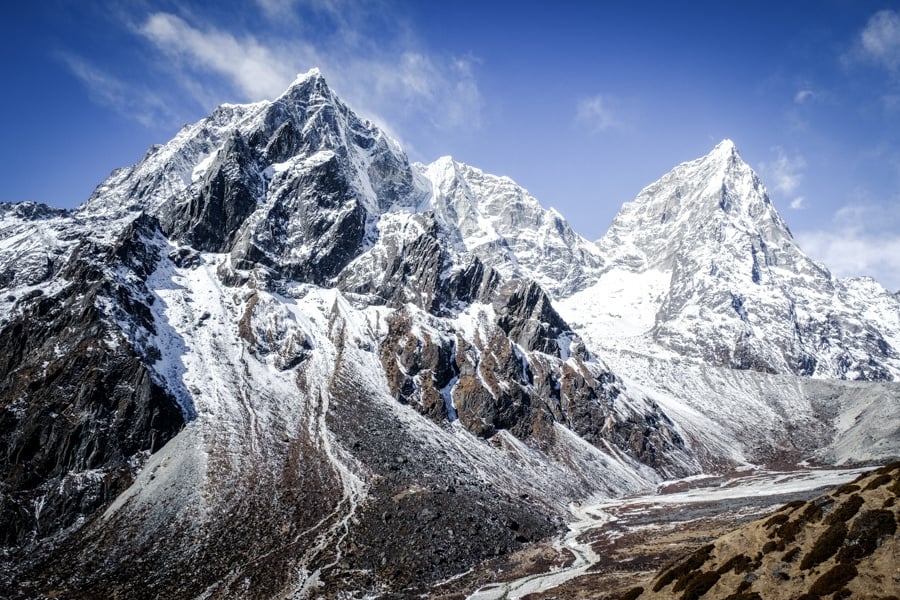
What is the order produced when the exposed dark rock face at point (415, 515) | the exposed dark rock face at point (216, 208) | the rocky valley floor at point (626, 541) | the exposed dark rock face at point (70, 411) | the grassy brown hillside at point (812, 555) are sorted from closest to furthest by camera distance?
the grassy brown hillside at point (812, 555) < the rocky valley floor at point (626, 541) < the exposed dark rock face at point (415, 515) < the exposed dark rock face at point (70, 411) < the exposed dark rock face at point (216, 208)

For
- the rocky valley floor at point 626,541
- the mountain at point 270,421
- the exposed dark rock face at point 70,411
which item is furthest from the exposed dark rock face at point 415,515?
the exposed dark rock face at point 70,411

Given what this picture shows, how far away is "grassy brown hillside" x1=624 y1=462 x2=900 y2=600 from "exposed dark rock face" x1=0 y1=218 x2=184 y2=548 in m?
91.7

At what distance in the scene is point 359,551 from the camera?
257 feet

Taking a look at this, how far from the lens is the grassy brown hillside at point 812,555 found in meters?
26.8

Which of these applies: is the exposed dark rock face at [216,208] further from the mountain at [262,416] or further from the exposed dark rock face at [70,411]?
the exposed dark rock face at [70,411]

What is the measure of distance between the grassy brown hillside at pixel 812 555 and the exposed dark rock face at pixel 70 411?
9173cm

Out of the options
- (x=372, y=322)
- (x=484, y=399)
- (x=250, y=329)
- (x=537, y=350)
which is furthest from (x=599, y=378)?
(x=250, y=329)

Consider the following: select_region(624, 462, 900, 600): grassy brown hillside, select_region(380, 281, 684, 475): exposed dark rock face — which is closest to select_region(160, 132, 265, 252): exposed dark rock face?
select_region(380, 281, 684, 475): exposed dark rock face

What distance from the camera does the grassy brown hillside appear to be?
26828mm

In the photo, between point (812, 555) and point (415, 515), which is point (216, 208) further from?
point (812, 555)

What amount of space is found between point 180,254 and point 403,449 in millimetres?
107774

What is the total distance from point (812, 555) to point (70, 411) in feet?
384

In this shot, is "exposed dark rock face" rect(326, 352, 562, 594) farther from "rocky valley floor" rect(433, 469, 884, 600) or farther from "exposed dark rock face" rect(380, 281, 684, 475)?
"exposed dark rock face" rect(380, 281, 684, 475)

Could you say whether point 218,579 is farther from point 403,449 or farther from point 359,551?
point 403,449
